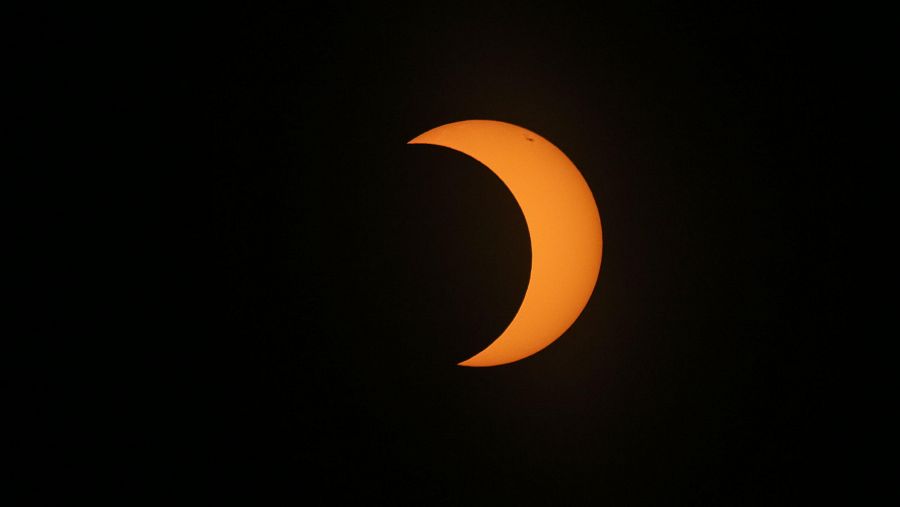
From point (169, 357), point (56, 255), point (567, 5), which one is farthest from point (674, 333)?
point (56, 255)

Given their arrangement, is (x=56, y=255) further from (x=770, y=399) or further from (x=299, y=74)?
(x=770, y=399)

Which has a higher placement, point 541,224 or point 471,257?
point 541,224

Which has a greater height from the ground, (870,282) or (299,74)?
(299,74)

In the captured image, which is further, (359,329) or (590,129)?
(359,329)
